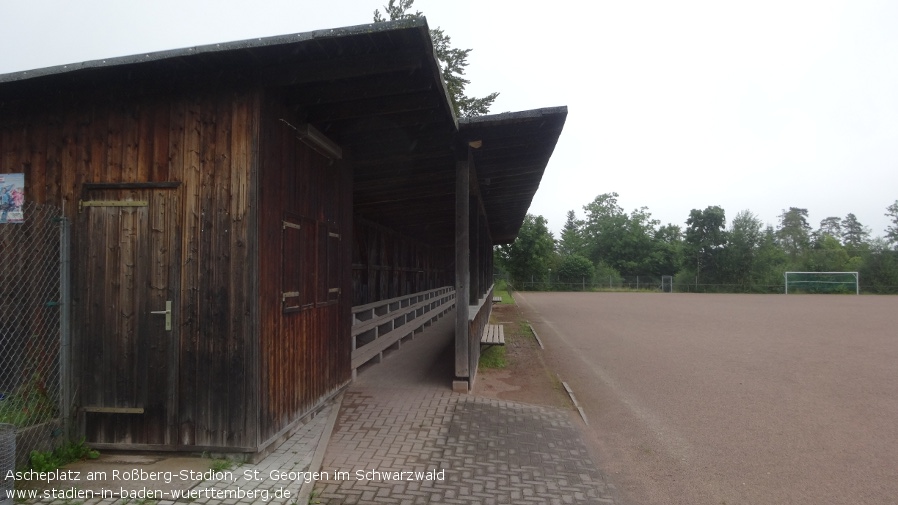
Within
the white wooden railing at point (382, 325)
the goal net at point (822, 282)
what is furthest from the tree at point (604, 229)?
the white wooden railing at point (382, 325)

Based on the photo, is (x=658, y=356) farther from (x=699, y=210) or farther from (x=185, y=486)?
(x=699, y=210)

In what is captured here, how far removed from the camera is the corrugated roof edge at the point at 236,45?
3.98m

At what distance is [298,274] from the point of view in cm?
544

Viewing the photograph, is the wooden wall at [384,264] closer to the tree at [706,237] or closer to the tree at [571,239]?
the tree at [706,237]

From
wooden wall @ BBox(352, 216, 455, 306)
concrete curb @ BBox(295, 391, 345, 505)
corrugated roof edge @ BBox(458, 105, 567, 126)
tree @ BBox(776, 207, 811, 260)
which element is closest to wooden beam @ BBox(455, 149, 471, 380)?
corrugated roof edge @ BBox(458, 105, 567, 126)

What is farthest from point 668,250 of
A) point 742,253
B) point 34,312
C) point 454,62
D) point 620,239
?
point 34,312

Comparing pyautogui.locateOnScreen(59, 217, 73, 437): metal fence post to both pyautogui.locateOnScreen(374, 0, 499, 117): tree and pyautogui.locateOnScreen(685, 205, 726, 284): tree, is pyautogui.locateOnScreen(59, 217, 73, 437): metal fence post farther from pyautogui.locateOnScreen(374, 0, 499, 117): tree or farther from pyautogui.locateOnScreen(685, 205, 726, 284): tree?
pyautogui.locateOnScreen(685, 205, 726, 284): tree

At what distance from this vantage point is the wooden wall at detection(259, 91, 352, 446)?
15.5 feet

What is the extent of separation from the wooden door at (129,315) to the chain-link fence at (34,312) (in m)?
0.20

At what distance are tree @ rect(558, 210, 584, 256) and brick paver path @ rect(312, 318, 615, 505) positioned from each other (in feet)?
260

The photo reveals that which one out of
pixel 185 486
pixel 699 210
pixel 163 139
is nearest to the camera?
pixel 185 486

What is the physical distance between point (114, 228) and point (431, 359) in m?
5.79

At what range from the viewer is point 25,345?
15.6ft

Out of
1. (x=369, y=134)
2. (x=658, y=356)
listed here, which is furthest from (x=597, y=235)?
(x=369, y=134)
